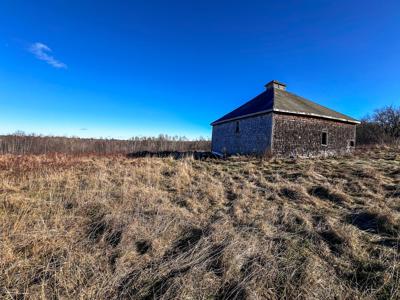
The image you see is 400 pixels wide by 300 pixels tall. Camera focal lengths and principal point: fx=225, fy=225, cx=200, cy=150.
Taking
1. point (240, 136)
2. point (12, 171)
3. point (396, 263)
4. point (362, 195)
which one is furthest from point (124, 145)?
point (396, 263)

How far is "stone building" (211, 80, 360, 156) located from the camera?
45.3ft

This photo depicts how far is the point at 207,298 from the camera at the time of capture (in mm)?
2305

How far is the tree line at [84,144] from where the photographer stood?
2192cm

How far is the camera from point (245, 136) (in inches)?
627

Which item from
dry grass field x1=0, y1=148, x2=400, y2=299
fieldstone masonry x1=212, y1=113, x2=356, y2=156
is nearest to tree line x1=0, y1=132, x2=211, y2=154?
fieldstone masonry x1=212, y1=113, x2=356, y2=156

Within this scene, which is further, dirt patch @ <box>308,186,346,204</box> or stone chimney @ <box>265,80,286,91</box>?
stone chimney @ <box>265,80,286,91</box>

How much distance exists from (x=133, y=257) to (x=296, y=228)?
2.69m

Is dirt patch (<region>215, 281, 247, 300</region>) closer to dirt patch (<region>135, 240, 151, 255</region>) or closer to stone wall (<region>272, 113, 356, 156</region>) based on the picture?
dirt patch (<region>135, 240, 151, 255</region>)

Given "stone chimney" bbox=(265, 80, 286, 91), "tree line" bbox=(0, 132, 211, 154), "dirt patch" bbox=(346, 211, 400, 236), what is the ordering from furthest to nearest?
"tree line" bbox=(0, 132, 211, 154), "stone chimney" bbox=(265, 80, 286, 91), "dirt patch" bbox=(346, 211, 400, 236)

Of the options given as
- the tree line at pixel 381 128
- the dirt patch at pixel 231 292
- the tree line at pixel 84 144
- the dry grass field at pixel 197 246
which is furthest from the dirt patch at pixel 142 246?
the tree line at pixel 381 128

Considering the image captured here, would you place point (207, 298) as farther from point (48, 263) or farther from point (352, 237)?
point (352, 237)

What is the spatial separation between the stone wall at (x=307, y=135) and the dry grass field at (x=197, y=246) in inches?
323

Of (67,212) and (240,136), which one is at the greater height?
(240,136)

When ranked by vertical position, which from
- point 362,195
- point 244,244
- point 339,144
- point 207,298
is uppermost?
point 339,144
